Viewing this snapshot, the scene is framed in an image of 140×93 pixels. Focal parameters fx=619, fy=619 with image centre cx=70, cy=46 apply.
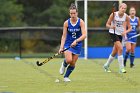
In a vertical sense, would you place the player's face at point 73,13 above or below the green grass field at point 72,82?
above

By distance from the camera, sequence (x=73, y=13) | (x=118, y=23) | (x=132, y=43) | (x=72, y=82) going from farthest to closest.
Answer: (x=132, y=43)
(x=118, y=23)
(x=72, y=82)
(x=73, y=13)

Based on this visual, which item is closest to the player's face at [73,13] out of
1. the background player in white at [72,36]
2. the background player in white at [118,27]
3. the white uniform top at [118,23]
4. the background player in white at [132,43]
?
the background player in white at [72,36]

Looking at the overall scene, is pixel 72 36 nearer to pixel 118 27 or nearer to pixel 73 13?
pixel 73 13

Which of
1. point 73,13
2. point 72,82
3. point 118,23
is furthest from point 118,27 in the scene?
point 72,82

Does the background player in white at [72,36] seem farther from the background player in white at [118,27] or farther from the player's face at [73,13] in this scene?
the background player in white at [118,27]

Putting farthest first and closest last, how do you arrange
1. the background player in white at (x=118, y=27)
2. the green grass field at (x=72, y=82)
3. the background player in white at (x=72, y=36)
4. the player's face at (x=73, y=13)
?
the background player in white at (x=118, y=27)
the background player in white at (x=72, y=36)
the player's face at (x=73, y=13)
the green grass field at (x=72, y=82)

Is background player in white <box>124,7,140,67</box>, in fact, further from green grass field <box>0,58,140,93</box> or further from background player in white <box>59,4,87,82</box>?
background player in white <box>59,4,87,82</box>

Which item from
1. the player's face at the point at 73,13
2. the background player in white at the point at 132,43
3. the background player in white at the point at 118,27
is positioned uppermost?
the player's face at the point at 73,13

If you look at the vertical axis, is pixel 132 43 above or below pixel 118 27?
below

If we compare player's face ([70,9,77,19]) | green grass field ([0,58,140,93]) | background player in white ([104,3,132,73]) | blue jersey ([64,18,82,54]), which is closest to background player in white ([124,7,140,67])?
green grass field ([0,58,140,93])

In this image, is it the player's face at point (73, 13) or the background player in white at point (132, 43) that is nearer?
the player's face at point (73, 13)

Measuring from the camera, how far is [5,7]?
47.3 metres

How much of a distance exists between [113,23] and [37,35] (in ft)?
44.9

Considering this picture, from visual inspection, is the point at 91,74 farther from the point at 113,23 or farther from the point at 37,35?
the point at 37,35
